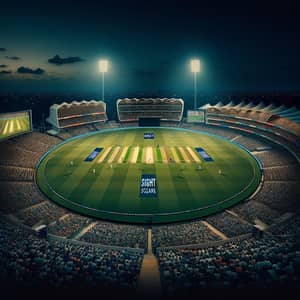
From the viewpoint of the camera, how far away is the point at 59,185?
32.8 m

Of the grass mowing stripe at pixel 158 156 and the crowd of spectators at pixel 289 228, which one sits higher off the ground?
the grass mowing stripe at pixel 158 156

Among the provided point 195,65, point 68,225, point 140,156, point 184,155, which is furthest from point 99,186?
point 195,65

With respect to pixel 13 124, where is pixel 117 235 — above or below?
below

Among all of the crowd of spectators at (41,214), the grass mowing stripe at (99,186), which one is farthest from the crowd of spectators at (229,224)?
the crowd of spectators at (41,214)

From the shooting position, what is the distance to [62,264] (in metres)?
15.0

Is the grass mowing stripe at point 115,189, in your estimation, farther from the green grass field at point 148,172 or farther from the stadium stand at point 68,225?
the stadium stand at point 68,225

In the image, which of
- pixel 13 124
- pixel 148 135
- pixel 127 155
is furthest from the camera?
pixel 148 135

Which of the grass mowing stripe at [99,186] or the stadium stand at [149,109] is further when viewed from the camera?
the stadium stand at [149,109]

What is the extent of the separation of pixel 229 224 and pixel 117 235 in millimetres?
9546

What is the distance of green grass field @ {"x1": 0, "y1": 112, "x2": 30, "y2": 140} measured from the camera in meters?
42.9

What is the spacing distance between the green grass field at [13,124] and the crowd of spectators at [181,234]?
3264 cm

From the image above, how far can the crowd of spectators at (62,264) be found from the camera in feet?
43.3

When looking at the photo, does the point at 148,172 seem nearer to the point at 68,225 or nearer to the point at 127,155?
the point at 127,155

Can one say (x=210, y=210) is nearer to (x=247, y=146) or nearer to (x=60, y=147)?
(x=247, y=146)
